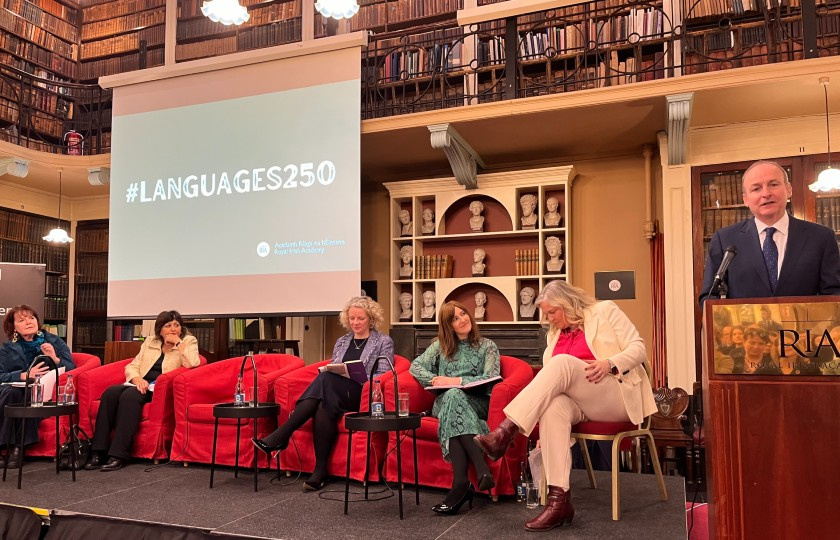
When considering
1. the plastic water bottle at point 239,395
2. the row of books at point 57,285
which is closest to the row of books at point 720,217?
the plastic water bottle at point 239,395

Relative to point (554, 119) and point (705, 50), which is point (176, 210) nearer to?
point (554, 119)

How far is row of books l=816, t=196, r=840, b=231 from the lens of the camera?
17.0 feet

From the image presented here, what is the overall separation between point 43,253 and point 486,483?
6747mm

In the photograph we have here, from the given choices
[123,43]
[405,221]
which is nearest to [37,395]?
[405,221]

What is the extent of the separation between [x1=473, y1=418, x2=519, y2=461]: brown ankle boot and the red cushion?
328mm

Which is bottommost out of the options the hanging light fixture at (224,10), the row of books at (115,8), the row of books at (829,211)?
the row of books at (829,211)

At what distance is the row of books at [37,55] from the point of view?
24.2ft

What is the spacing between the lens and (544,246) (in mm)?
6113

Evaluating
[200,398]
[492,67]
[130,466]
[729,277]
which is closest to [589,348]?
[729,277]

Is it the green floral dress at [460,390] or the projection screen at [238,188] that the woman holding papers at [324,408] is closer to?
the green floral dress at [460,390]

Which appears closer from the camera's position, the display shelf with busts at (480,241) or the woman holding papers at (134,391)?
the woman holding papers at (134,391)

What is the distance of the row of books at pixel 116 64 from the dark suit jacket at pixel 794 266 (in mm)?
7204

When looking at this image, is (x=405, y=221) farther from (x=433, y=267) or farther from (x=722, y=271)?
(x=722, y=271)

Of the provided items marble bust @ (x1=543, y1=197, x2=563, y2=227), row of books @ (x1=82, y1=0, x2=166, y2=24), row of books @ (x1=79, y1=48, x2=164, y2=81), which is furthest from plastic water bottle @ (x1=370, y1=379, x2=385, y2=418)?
row of books @ (x1=82, y1=0, x2=166, y2=24)
